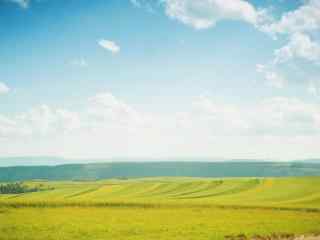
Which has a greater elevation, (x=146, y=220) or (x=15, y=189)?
(x=146, y=220)

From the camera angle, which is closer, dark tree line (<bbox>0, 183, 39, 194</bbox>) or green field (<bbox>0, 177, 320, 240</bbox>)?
green field (<bbox>0, 177, 320, 240</bbox>)

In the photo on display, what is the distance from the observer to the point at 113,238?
119 feet

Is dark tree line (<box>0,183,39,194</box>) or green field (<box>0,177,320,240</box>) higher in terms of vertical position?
green field (<box>0,177,320,240</box>)

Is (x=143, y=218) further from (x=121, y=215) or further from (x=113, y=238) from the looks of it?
(x=113, y=238)

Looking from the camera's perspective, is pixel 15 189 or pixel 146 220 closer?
pixel 146 220

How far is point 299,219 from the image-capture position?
168ft

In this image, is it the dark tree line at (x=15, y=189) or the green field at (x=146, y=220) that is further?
the dark tree line at (x=15, y=189)

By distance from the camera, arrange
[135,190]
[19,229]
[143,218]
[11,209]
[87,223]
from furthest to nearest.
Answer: [135,190], [11,209], [143,218], [87,223], [19,229]

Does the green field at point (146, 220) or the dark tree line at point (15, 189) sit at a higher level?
the green field at point (146, 220)

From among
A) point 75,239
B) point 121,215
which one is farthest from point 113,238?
point 121,215

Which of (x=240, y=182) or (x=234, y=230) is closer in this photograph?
(x=234, y=230)

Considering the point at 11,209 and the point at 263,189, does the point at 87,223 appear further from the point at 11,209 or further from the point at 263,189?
the point at 263,189

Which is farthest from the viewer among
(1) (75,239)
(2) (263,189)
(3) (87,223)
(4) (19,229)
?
(2) (263,189)

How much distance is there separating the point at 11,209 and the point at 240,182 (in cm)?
7753
